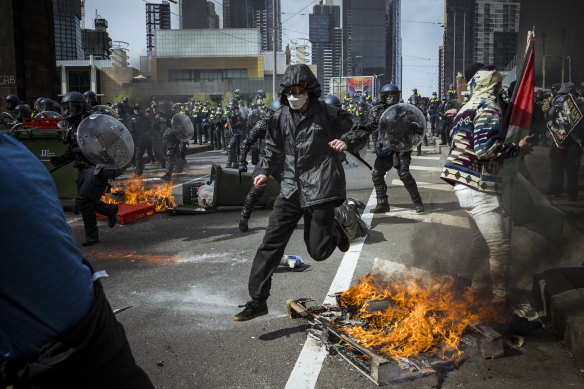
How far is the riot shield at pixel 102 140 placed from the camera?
7020 millimetres

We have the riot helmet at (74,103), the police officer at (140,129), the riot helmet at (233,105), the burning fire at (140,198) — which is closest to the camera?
the riot helmet at (74,103)

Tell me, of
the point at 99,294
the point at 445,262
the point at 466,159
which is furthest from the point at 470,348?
the point at 99,294

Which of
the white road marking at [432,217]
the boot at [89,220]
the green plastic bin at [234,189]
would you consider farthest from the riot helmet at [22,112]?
the white road marking at [432,217]

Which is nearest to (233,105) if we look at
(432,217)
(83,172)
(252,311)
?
(432,217)

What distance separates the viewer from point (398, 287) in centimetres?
447

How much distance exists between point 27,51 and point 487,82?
23508mm

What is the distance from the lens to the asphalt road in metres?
3.45

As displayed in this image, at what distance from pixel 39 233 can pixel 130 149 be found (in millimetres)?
5802

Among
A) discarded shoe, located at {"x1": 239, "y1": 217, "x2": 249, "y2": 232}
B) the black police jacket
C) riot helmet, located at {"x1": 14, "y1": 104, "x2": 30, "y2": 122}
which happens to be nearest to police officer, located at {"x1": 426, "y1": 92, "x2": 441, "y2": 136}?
riot helmet, located at {"x1": 14, "y1": 104, "x2": 30, "y2": 122}

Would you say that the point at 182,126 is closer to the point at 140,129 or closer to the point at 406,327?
the point at 140,129

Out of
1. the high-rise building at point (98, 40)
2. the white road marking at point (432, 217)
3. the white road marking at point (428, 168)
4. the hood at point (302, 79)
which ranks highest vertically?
the high-rise building at point (98, 40)

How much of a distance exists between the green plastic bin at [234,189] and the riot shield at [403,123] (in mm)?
3500

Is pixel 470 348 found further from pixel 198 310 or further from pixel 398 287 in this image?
pixel 198 310

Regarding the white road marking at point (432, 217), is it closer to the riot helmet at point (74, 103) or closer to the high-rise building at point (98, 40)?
the riot helmet at point (74, 103)
